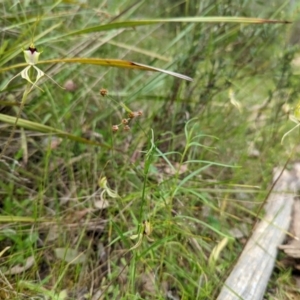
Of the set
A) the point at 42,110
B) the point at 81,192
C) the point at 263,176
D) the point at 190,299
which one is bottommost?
the point at 190,299

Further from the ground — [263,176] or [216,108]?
[216,108]

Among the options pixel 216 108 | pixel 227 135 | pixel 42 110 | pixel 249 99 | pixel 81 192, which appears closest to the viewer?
pixel 81 192

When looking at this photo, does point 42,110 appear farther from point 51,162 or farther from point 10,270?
point 10,270

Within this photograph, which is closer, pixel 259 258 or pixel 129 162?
pixel 259 258

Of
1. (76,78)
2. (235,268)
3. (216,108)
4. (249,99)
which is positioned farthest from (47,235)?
(249,99)

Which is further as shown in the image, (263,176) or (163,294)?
(263,176)

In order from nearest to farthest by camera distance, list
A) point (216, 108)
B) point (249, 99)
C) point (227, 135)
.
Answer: point (227, 135)
point (216, 108)
point (249, 99)

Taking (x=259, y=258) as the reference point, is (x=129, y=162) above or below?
above
